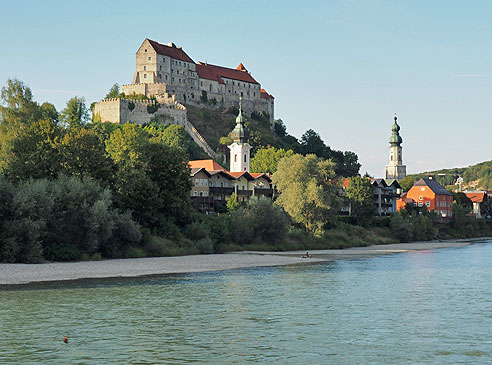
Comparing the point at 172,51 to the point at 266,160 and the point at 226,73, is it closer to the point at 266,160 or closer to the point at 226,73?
the point at 226,73

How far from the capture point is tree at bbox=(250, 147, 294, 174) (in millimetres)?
132750

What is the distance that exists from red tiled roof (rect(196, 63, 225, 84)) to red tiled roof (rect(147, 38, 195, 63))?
3.96 meters

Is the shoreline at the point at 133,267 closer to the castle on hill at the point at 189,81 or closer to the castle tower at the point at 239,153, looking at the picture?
the castle tower at the point at 239,153

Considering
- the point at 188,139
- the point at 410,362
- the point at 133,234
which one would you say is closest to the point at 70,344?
the point at 410,362

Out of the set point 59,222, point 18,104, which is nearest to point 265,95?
point 18,104

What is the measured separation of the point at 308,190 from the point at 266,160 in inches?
2148

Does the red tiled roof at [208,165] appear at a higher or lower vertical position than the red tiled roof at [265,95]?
lower

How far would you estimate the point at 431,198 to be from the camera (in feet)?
462

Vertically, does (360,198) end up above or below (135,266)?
above

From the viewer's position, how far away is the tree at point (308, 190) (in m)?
79.9

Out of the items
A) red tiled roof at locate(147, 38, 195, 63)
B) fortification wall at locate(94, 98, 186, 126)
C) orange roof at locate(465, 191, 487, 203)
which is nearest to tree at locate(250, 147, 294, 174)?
fortification wall at locate(94, 98, 186, 126)

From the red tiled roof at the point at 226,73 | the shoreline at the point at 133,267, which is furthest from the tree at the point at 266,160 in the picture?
the shoreline at the point at 133,267

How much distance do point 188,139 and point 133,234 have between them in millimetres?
87810

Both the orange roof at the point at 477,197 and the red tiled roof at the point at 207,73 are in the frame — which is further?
the red tiled roof at the point at 207,73
